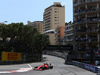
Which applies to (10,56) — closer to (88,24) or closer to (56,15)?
(88,24)

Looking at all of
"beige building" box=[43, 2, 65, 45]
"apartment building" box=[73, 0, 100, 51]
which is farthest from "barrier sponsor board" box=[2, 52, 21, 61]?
"beige building" box=[43, 2, 65, 45]

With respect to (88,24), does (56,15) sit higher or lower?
higher

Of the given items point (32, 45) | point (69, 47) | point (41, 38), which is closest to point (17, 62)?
point (32, 45)

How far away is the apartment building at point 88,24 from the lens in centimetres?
5269

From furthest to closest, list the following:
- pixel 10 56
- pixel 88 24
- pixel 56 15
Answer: pixel 56 15
pixel 88 24
pixel 10 56

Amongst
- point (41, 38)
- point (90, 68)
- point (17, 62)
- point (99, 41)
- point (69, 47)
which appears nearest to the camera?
point (90, 68)

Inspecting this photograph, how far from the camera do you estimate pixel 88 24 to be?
5456 cm

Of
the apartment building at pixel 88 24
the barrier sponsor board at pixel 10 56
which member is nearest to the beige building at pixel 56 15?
the apartment building at pixel 88 24

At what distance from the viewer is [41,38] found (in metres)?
55.3

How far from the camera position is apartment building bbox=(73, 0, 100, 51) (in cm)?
5269

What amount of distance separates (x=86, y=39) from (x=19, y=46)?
19.9 meters

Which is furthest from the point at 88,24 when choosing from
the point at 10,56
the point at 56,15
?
the point at 56,15

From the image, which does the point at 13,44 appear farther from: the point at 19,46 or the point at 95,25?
the point at 95,25

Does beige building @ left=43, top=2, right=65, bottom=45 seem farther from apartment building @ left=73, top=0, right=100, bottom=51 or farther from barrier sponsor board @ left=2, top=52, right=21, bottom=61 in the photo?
barrier sponsor board @ left=2, top=52, right=21, bottom=61
